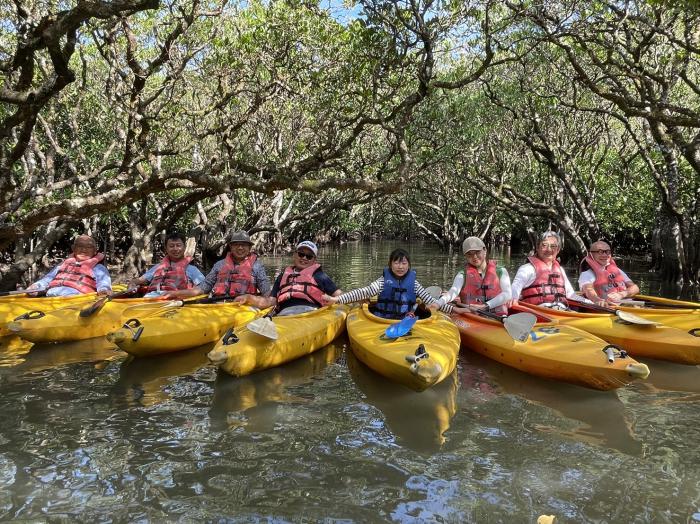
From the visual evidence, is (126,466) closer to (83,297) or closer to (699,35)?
(83,297)

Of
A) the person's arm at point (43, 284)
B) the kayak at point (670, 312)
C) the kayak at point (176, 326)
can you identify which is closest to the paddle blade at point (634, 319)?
the kayak at point (670, 312)

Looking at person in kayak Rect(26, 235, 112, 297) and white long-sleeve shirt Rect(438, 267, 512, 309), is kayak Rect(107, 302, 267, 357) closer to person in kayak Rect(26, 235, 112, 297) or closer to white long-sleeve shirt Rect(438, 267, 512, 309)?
person in kayak Rect(26, 235, 112, 297)

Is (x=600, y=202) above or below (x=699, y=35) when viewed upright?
below

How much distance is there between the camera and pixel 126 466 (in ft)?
11.8

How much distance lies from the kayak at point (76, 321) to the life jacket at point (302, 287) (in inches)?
61.7

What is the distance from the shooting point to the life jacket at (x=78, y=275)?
7.81 m

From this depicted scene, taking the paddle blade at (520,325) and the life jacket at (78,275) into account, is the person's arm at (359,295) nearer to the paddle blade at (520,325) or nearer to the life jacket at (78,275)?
the paddle blade at (520,325)

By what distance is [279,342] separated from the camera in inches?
219

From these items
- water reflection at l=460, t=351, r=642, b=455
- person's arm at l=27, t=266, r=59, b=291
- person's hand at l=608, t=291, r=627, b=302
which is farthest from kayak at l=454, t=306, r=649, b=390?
person's arm at l=27, t=266, r=59, b=291

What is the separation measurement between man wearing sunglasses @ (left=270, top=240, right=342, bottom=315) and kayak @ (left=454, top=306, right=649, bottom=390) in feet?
6.37

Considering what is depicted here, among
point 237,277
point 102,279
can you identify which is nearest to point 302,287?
point 237,277

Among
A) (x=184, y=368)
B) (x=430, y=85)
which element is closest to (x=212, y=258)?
(x=430, y=85)

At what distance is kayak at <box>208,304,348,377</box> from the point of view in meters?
5.09

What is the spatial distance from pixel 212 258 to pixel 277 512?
49.3 feet
